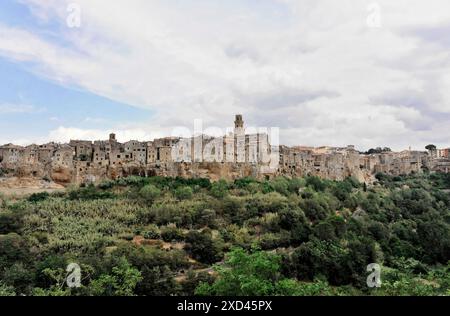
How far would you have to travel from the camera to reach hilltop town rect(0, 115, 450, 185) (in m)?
35.9

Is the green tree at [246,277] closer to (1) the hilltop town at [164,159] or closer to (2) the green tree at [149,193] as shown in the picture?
(2) the green tree at [149,193]

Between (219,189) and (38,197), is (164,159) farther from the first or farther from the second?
(38,197)

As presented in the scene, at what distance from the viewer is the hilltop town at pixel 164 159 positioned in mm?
35875

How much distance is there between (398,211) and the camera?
105 ft

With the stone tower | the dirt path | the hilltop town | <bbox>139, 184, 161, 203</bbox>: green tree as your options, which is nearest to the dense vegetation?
<bbox>139, 184, 161, 203</bbox>: green tree

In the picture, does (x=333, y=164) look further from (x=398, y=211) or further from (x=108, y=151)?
(x=108, y=151)

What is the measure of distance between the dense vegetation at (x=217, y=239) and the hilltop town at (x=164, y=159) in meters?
3.41

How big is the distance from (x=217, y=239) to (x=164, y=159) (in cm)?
1964

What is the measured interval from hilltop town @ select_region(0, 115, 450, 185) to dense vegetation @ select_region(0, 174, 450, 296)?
341 centimetres

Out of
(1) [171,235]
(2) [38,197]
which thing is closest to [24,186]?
(2) [38,197]

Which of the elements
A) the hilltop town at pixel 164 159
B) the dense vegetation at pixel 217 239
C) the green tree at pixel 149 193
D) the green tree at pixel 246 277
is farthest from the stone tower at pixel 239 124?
the green tree at pixel 246 277

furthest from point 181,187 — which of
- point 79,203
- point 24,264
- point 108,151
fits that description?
point 24,264

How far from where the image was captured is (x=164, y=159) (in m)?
40.5

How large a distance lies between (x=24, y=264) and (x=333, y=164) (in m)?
40.6
